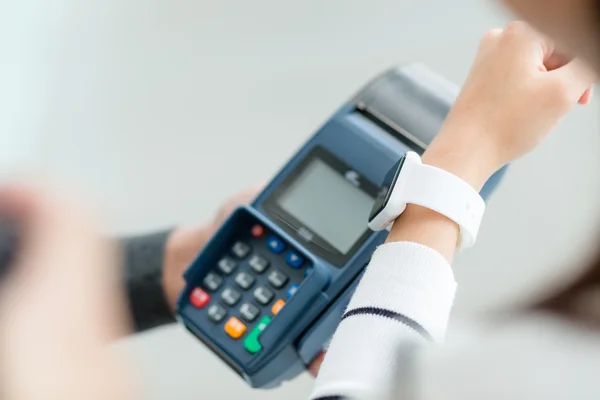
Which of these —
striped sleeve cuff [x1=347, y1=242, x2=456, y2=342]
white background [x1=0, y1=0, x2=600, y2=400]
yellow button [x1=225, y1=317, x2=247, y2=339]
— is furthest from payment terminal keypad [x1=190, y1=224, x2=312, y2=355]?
white background [x1=0, y1=0, x2=600, y2=400]

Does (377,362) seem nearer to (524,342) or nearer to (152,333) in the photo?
(524,342)

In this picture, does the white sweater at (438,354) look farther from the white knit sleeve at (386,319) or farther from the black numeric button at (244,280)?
the black numeric button at (244,280)

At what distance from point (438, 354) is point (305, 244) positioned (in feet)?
0.71

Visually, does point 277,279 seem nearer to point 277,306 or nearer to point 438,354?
point 277,306

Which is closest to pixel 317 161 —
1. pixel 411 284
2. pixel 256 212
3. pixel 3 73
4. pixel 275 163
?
pixel 256 212

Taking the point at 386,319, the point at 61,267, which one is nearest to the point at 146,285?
the point at 61,267

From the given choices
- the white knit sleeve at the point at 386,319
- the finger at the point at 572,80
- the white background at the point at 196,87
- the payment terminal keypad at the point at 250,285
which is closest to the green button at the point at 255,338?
the payment terminal keypad at the point at 250,285

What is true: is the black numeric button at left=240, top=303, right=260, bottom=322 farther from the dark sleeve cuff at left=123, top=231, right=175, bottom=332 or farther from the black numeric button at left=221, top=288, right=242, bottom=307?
the dark sleeve cuff at left=123, top=231, right=175, bottom=332

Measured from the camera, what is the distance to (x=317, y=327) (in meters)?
0.45

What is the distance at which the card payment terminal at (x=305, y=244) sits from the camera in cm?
45

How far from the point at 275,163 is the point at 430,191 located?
442mm

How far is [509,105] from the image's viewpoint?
389mm

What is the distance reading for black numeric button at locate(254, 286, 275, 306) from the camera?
460 mm

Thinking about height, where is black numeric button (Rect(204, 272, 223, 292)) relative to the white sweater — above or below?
below
